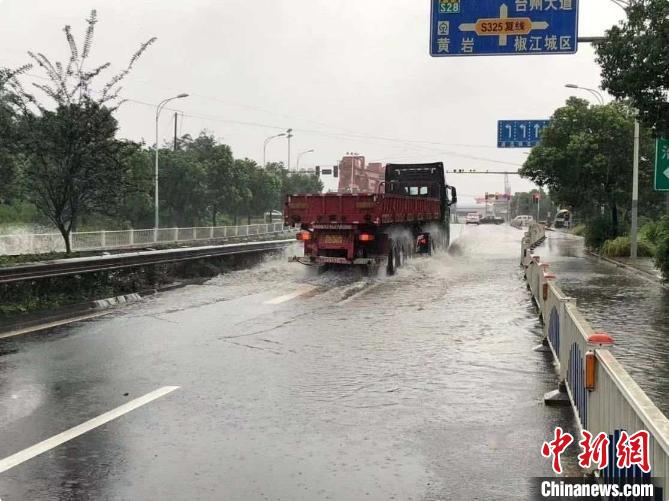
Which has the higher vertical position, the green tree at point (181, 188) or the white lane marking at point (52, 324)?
the green tree at point (181, 188)

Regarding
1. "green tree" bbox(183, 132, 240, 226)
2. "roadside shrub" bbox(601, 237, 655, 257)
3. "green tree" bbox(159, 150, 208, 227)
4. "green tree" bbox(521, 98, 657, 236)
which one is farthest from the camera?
"green tree" bbox(183, 132, 240, 226)

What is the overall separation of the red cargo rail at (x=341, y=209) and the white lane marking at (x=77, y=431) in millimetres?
12539

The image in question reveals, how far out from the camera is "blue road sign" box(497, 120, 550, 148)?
49.5 meters

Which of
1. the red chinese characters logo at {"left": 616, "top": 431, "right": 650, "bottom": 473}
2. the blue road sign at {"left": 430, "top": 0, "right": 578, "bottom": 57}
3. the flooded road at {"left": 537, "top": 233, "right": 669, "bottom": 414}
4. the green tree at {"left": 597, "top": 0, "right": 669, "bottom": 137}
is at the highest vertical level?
the blue road sign at {"left": 430, "top": 0, "right": 578, "bottom": 57}

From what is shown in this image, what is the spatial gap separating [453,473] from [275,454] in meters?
1.28

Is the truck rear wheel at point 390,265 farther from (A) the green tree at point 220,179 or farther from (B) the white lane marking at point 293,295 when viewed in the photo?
(A) the green tree at point 220,179

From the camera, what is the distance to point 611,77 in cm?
1653

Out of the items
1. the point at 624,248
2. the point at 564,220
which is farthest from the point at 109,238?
the point at 564,220

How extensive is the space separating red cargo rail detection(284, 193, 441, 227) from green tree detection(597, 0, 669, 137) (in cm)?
639

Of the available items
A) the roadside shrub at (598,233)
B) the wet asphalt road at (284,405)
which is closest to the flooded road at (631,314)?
the wet asphalt road at (284,405)

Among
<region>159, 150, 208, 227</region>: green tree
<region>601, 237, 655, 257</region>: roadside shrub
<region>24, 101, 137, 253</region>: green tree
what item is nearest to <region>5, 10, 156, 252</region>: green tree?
<region>24, 101, 137, 253</region>: green tree

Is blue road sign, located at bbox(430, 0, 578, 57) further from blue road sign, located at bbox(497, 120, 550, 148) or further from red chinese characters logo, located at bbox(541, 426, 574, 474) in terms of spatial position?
blue road sign, located at bbox(497, 120, 550, 148)

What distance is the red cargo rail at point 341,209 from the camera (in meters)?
19.3

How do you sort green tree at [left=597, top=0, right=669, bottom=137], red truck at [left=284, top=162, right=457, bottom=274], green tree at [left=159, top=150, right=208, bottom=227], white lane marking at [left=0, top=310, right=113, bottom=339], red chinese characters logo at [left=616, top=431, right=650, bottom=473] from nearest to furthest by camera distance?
red chinese characters logo at [left=616, top=431, right=650, bottom=473] → white lane marking at [left=0, top=310, right=113, bottom=339] → green tree at [left=597, top=0, right=669, bottom=137] → red truck at [left=284, top=162, right=457, bottom=274] → green tree at [left=159, top=150, right=208, bottom=227]
